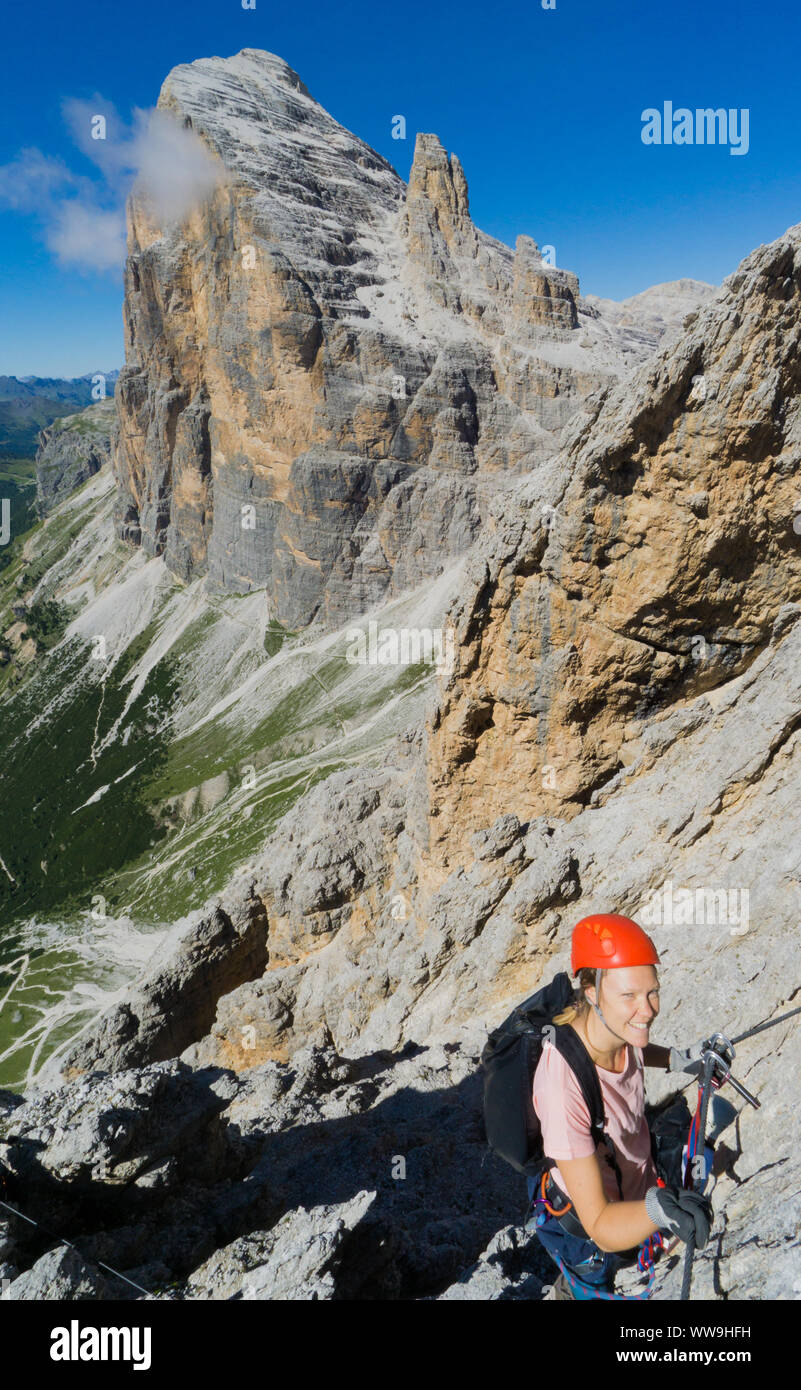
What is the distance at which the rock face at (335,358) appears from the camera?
5468 inches

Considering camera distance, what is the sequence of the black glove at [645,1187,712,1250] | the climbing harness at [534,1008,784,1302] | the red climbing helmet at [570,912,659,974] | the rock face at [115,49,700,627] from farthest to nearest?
the rock face at [115,49,700,627]
the climbing harness at [534,1008,784,1302]
the red climbing helmet at [570,912,659,974]
the black glove at [645,1187,712,1250]

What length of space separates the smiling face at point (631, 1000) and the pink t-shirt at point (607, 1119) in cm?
51

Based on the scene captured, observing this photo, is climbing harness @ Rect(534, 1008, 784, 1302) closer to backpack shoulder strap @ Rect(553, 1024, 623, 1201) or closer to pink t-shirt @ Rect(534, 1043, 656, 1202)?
pink t-shirt @ Rect(534, 1043, 656, 1202)

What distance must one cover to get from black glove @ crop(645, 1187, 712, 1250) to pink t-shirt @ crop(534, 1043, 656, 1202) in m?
0.49

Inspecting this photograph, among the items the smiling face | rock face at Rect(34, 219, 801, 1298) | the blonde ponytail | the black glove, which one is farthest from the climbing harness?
rock face at Rect(34, 219, 801, 1298)

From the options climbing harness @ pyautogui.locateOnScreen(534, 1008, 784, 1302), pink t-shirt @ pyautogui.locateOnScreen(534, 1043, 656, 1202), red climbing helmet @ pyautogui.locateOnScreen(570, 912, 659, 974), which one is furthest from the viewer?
climbing harness @ pyautogui.locateOnScreen(534, 1008, 784, 1302)

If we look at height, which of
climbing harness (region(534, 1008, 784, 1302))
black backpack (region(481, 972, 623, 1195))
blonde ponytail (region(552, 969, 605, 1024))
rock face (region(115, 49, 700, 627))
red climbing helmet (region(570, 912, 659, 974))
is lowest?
climbing harness (region(534, 1008, 784, 1302))

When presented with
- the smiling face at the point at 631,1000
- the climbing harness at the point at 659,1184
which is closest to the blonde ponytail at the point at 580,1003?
the smiling face at the point at 631,1000

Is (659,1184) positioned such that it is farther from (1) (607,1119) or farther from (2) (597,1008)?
→ (2) (597,1008)

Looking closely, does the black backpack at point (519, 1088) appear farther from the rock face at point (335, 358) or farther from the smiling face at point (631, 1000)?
the rock face at point (335, 358)

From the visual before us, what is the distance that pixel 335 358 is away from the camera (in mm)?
137875

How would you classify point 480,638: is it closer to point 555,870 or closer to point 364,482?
point 555,870

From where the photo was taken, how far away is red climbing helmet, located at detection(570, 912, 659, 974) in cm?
534

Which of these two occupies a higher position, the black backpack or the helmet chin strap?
the helmet chin strap
